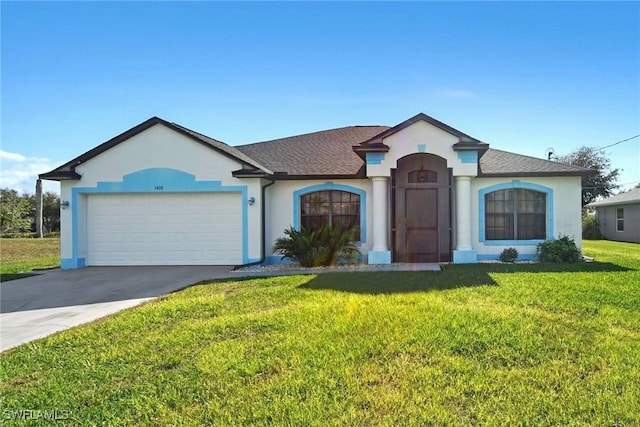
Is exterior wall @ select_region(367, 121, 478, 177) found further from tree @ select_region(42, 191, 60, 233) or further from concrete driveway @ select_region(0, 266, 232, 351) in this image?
tree @ select_region(42, 191, 60, 233)

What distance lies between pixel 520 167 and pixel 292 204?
8072mm

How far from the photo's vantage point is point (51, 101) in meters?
10.9

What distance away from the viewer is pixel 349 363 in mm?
4094

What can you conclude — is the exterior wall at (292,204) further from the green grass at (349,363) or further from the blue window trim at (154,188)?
the green grass at (349,363)

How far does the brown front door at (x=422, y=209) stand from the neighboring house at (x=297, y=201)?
0.12 ft

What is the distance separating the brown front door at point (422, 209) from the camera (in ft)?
43.8

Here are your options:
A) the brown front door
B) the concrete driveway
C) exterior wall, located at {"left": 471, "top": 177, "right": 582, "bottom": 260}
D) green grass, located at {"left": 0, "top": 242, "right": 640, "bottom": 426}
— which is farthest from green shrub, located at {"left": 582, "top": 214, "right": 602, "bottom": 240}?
the concrete driveway

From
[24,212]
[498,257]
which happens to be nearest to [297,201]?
[498,257]

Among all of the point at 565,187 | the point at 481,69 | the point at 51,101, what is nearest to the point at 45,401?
the point at 51,101

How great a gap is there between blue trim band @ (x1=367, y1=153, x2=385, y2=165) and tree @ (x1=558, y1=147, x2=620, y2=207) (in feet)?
112

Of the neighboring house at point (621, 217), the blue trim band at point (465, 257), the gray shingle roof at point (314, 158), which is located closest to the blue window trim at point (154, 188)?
the gray shingle roof at point (314, 158)

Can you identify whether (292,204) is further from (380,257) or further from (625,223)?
(625,223)

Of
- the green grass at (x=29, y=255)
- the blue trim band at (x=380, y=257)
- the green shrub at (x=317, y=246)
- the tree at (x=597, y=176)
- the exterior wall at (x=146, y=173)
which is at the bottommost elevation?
the green grass at (x=29, y=255)

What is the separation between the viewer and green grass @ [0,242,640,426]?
10.6ft
